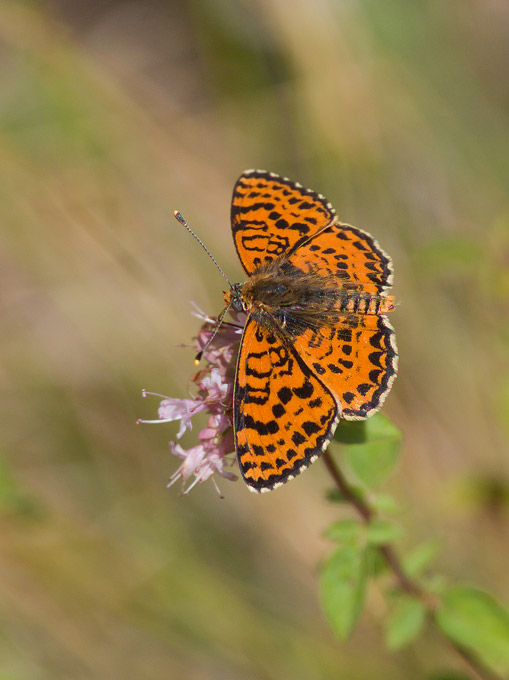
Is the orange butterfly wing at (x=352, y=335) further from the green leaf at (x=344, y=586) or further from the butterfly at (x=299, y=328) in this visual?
the green leaf at (x=344, y=586)

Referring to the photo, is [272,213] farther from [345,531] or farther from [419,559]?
[419,559]

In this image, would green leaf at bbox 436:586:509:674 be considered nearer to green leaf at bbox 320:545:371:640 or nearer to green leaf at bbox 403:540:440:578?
green leaf at bbox 403:540:440:578

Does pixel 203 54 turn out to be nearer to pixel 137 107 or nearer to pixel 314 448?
pixel 137 107

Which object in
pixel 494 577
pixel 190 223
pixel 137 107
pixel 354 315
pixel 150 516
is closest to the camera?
pixel 354 315

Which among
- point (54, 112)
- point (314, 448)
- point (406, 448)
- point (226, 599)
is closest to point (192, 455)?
point (314, 448)

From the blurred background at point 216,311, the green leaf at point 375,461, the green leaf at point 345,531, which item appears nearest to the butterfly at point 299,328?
the green leaf at point 375,461

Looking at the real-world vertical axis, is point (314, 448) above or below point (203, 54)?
below
